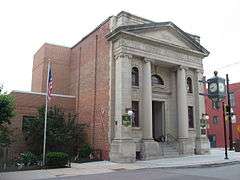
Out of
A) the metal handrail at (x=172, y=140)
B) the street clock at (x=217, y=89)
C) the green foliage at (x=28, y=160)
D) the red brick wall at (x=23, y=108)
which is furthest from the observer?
the metal handrail at (x=172, y=140)

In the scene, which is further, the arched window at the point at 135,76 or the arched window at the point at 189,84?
the arched window at the point at 189,84

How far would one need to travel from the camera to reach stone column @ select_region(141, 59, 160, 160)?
24484 millimetres

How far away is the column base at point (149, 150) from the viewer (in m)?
24.3

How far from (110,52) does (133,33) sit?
2.48 metres

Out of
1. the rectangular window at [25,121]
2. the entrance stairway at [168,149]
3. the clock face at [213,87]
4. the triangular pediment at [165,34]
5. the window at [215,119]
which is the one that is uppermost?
the triangular pediment at [165,34]

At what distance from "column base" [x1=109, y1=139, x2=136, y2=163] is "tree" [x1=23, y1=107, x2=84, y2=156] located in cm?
431

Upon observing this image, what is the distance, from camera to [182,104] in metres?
28.4

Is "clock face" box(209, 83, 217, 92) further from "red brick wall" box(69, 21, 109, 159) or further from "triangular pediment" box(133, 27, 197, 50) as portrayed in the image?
"red brick wall" box(69, 21, 109, 159)

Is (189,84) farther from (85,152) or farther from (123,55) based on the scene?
(85,152)

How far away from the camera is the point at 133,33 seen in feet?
84.0

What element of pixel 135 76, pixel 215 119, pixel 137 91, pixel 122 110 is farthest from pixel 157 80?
pixel 215 119

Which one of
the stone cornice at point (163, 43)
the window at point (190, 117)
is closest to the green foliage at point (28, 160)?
the stone cornice at point (163, 43)

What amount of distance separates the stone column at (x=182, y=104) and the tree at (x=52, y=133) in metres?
9.30

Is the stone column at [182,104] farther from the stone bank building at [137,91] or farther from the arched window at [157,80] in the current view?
the arched window at [157,80]
